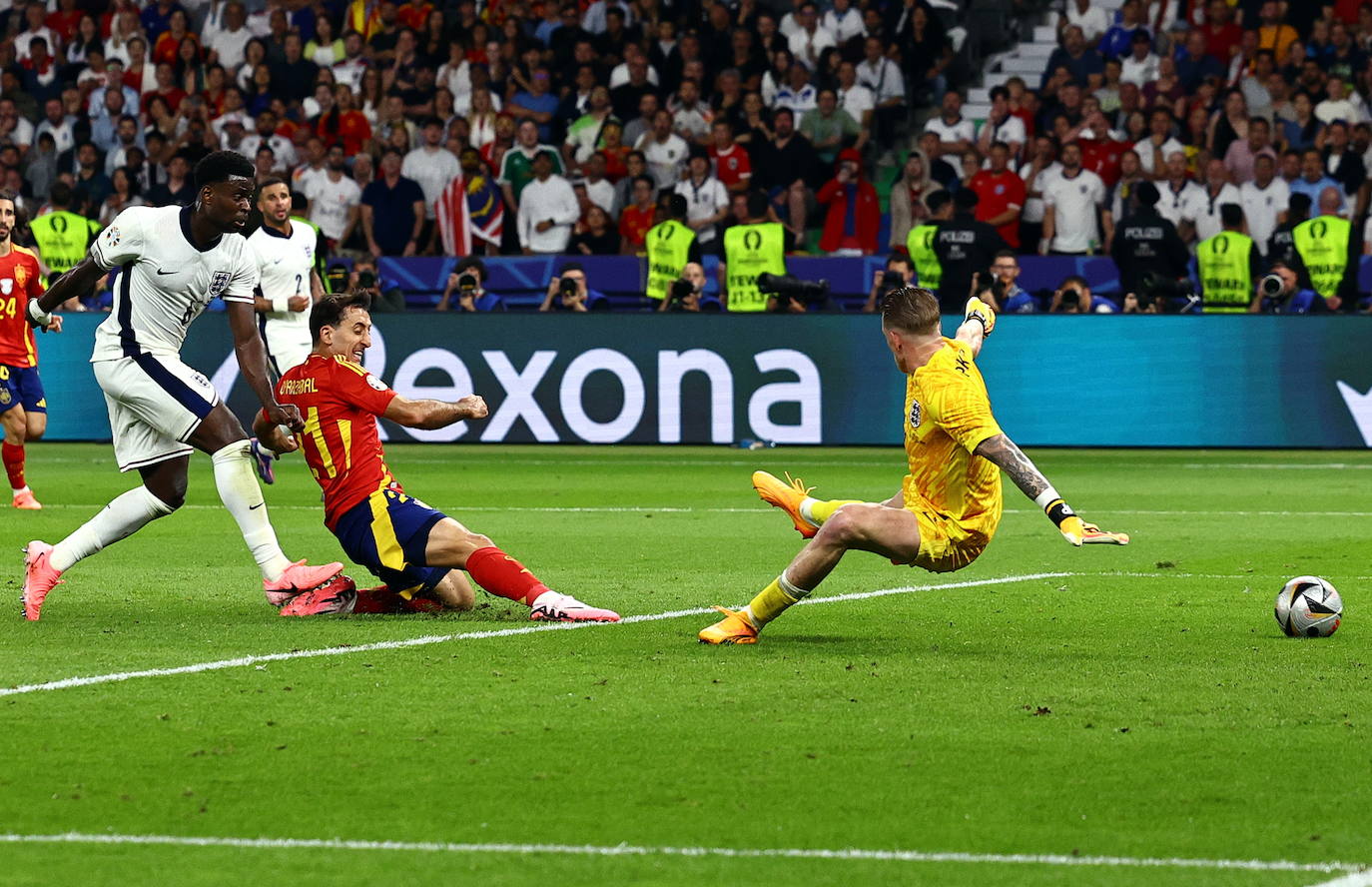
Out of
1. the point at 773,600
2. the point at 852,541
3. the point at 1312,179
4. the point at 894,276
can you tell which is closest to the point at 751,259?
the point at 894,276

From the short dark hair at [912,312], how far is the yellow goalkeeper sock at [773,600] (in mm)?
1066

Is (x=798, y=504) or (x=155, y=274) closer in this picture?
(x=798, y=504)

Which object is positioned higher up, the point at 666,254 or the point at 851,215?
the point at 851,215

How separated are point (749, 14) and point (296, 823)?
2128 cm

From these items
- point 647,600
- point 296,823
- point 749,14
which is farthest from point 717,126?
point 296,823

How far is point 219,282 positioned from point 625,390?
10885 mm

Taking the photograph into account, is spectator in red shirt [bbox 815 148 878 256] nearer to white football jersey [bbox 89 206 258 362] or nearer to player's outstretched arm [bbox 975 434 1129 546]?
white football jersey [bbox 89 206 258 362]

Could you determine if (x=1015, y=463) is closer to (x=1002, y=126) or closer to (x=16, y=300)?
(x=16, y=300)

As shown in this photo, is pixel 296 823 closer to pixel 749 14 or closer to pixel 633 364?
pixel 633 364

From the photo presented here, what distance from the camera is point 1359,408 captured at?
19.3 m

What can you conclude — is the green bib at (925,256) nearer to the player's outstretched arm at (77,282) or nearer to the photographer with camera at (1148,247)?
the photographer with camera at (1148,247)

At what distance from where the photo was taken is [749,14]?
83.2 feet

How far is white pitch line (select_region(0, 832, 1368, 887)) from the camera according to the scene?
4.68 metres

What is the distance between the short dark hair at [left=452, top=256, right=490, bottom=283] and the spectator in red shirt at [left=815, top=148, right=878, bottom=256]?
158 inches
